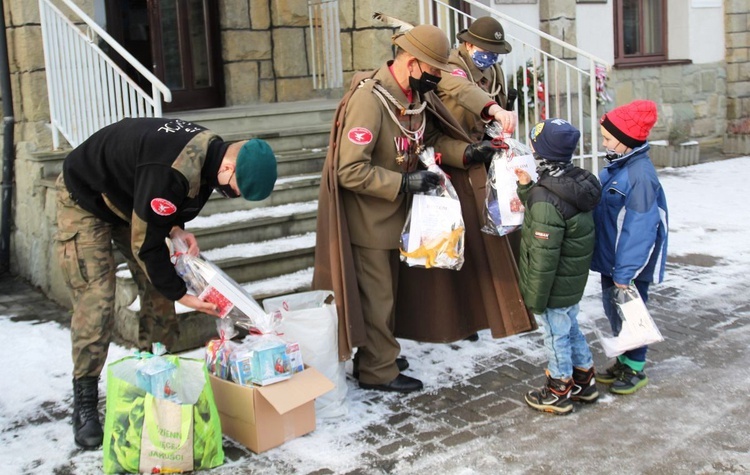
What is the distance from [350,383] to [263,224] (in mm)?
1823

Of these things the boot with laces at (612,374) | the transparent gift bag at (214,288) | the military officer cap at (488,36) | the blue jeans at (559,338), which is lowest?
the boot with laces at (612,374)

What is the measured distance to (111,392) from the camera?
3.54 metres

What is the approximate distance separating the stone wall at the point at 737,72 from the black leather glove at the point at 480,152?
9377 mm

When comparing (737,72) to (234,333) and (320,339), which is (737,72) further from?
(234,333)

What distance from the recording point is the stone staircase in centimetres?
526

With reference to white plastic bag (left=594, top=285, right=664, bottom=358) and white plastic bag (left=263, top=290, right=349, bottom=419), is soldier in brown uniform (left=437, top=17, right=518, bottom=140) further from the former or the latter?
white plastic bag (left=263, top=290, right=349, bottom=419)

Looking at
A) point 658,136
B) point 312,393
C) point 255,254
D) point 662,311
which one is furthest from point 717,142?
point 312,393

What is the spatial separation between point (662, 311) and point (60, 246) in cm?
377

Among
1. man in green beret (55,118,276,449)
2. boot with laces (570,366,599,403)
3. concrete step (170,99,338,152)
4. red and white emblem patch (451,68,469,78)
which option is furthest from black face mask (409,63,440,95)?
concrete step (170,99,338,152)

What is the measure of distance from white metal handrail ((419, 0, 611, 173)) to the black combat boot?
15.7 ft

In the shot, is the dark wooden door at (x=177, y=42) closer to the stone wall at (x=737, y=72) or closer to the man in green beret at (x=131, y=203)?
the man in green beret at (x=131, y=203)

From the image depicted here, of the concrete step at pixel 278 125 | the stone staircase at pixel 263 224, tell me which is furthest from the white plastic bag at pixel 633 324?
the concrete step at pixel 278 125

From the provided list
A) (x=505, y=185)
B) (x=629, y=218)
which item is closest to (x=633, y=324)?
(x=629, y=218)

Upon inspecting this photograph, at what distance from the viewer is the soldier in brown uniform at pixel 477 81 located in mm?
4727
